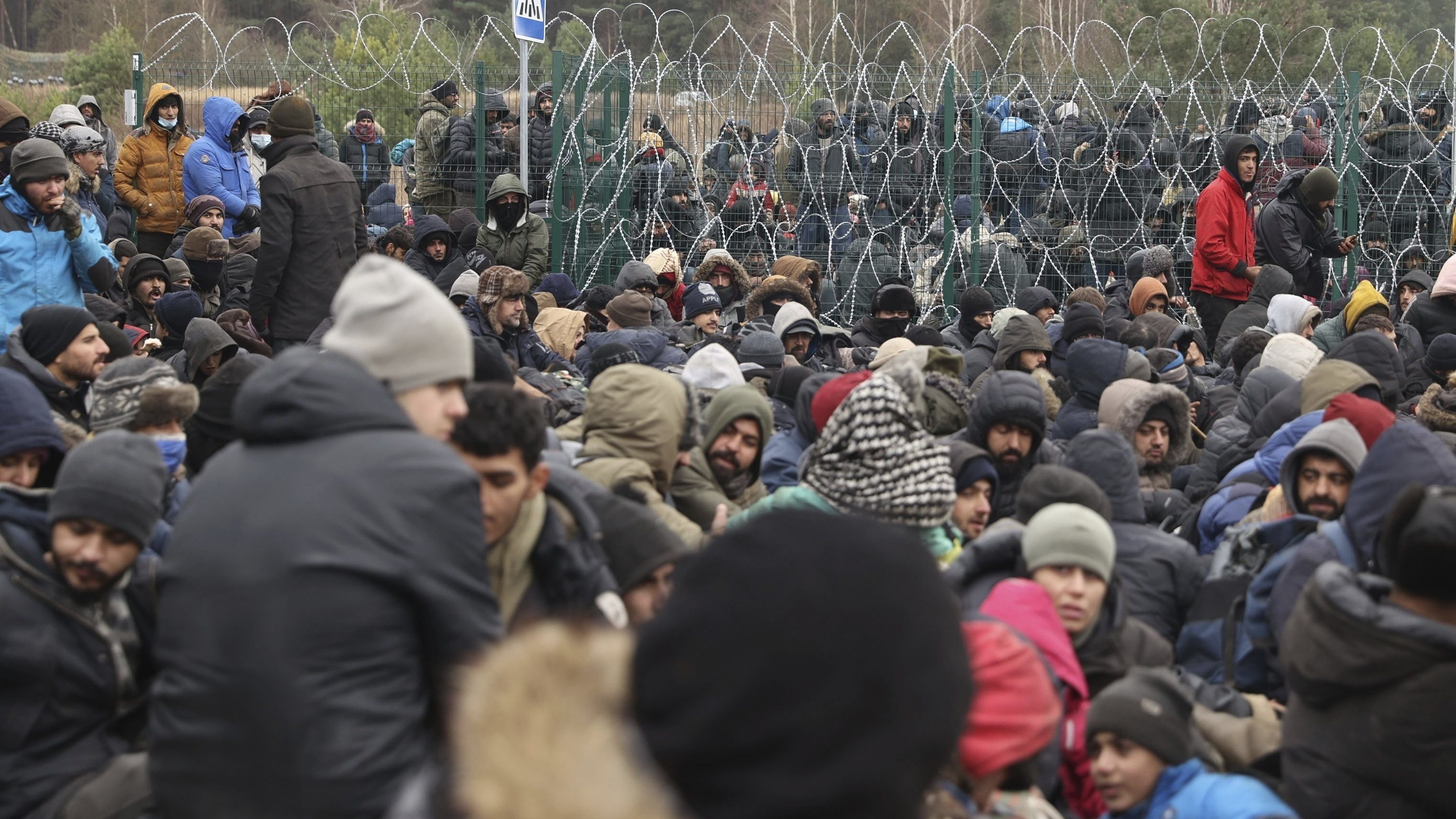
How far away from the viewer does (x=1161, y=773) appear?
3.20 meters

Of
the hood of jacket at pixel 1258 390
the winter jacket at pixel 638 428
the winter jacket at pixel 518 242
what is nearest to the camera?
the winter jacket at pixel 638 428

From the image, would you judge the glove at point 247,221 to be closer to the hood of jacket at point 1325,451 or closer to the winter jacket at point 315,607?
the hood of jacket at point 1325,451

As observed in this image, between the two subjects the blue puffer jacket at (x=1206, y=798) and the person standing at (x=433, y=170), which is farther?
the person standing at (x=433, y=170)

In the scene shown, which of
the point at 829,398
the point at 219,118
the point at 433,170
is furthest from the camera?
the point at 433,170

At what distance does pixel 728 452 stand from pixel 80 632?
7.07 ft

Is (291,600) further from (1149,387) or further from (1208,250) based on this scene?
(1208,250)

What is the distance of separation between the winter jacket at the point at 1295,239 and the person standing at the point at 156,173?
7.30 meters

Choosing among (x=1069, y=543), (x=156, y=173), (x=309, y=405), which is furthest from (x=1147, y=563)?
(x=156, y=173)

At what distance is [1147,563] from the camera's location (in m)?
4.32

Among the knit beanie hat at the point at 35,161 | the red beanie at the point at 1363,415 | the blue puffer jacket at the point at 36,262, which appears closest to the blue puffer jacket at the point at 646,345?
the blue puffer jacket at the point at 36,262

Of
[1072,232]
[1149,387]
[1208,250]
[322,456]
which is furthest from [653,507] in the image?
[1072,232]

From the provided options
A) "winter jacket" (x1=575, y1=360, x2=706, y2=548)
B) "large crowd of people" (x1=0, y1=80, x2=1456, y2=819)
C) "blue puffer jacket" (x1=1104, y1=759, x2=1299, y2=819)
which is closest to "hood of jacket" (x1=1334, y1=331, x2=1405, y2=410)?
"large crowd of people" (x1=0, y1=80, x2=1456, y2=819)

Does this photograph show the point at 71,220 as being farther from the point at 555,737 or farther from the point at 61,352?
the point at 555,737

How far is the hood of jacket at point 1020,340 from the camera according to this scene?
6.92m
